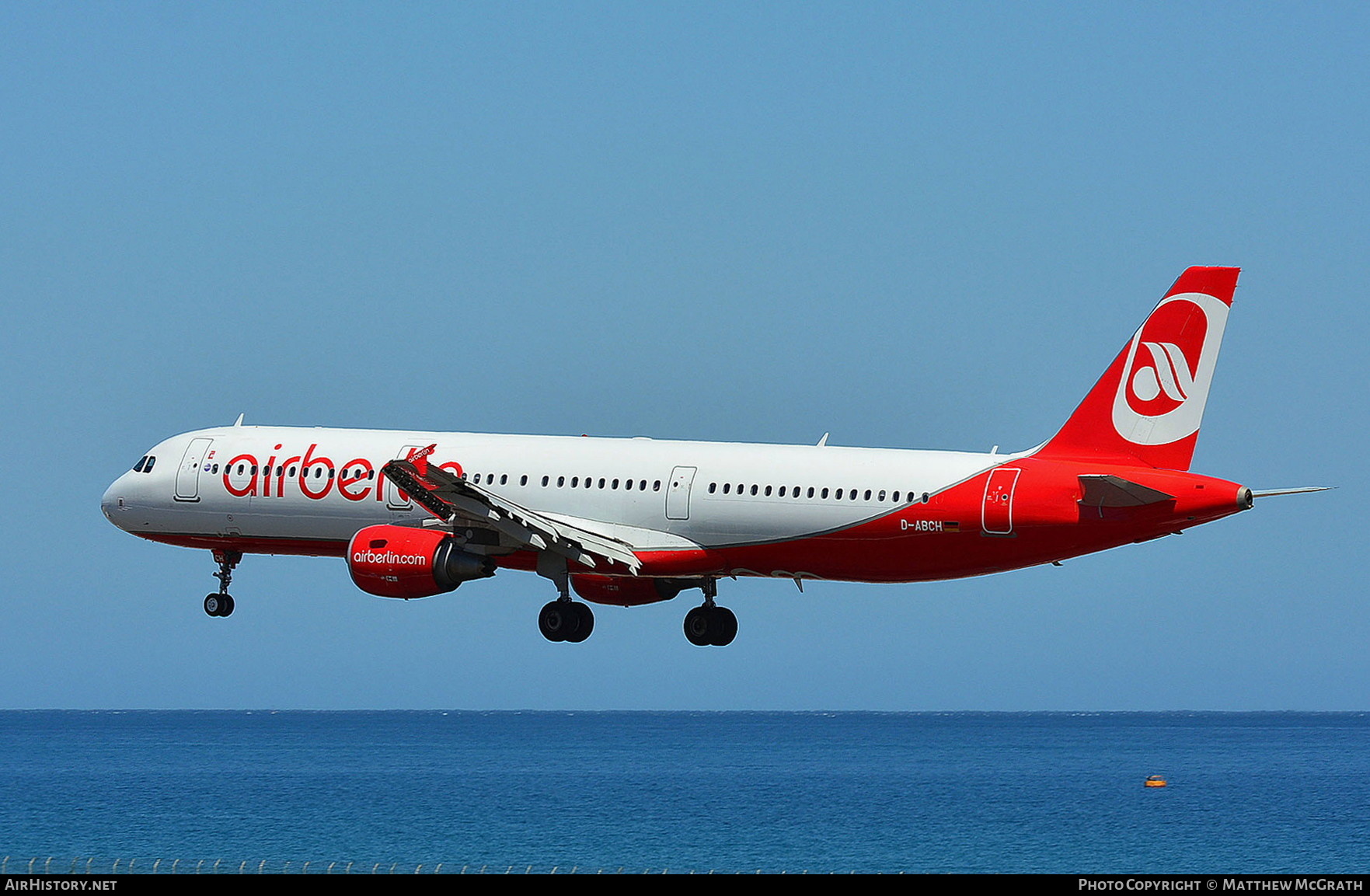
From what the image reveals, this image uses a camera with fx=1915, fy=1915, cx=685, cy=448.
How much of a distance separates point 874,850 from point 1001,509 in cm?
A: 8895

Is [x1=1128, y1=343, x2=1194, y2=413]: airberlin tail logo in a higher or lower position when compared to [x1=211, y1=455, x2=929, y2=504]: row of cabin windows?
higher

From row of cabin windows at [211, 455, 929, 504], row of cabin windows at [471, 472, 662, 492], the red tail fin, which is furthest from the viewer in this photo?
row of cabin windows at [471, 472, 662, 492]

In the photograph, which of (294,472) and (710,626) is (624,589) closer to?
(710,626)

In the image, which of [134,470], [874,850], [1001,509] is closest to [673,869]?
[874,850]

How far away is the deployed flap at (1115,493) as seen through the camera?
43719 millimetres

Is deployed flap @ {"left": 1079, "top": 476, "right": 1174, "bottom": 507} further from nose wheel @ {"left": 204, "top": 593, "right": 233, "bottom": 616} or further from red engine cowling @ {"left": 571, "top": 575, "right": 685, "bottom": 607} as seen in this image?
nose wheel @ {"left": 204, "top": 593, "right": 233, "bottom": 616}

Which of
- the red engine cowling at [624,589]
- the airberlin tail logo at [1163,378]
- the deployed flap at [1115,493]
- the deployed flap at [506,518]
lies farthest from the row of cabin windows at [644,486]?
the airberlin tail logo at [1163,378]

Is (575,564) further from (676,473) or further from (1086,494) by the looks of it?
(1086,494)

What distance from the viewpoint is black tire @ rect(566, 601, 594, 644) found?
2036 inches

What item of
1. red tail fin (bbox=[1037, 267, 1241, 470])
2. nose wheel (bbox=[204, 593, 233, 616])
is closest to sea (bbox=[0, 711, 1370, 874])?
nose wheel (bbox=[204, 593, 233, 616])

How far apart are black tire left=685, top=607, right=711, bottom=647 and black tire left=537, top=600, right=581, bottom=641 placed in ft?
10.2

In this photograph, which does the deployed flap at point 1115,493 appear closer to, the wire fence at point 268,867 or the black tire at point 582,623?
the black tire at point 582,623
